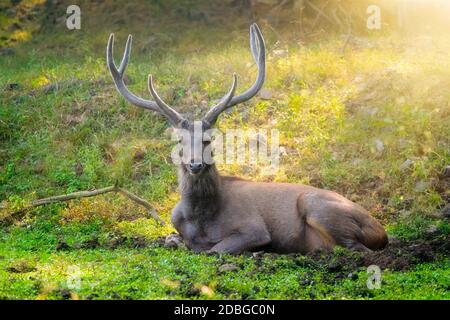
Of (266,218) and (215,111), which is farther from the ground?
(215,111)

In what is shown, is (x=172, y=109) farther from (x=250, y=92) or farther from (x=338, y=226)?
(x=338, y=226)

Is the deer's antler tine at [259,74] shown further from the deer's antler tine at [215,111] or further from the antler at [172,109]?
the deer's antler tine at [215,111]

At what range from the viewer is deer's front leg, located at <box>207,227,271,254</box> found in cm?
897

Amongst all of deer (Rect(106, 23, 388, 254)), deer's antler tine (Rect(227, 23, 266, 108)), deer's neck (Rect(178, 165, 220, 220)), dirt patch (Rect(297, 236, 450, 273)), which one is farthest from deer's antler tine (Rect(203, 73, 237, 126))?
dirt patch (Rect(297, 236, 450, 273))

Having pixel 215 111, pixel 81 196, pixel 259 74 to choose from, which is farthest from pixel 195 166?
pixel 81 196

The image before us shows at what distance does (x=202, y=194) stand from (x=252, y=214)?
2.02 feet

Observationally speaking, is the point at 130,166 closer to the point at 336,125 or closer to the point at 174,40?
the point at 336,125

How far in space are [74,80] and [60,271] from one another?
7254mm

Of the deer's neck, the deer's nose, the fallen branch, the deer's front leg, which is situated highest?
the deer's nose

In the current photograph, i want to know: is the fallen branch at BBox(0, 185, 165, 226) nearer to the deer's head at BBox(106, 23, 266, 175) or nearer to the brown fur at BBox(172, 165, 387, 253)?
the brown fur at BBox(172, 165, 387, 253)

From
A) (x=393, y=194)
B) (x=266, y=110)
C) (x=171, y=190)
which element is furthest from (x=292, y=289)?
(x=266, y=110)

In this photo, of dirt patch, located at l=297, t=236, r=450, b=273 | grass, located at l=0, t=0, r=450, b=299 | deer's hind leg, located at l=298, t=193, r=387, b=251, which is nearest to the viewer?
grass, located at l=0, t=0, r=450, b=299

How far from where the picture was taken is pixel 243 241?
9.04 metres

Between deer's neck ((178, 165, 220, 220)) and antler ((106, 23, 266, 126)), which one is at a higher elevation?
antler ((106, 23, 266, 126))
